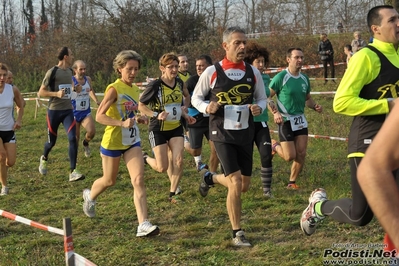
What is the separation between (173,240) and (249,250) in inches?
33.3

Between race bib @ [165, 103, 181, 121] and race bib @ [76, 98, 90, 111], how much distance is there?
3.64 meters

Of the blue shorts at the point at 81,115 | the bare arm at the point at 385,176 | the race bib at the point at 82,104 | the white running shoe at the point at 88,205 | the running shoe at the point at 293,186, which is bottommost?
the running shoe at the point at 293,186

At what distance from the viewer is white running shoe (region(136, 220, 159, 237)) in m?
5.53

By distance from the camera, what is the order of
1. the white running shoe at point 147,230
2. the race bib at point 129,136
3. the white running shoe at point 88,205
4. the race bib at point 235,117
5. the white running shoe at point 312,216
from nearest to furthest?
1. the white running shoe at point 312,216
2. the race bib at point 235,117
3. the white running shoe at point 147,230
4. the race bib at point 129,136
5. the white running shoe at point 88,205

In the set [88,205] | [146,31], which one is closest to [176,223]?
[88,205]

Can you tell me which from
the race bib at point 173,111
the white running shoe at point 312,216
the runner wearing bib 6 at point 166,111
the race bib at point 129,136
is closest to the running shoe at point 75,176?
the runner wearing bib 6 at point 166,111

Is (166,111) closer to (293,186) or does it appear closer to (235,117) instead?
(235,117)

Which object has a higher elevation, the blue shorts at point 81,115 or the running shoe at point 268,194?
the blue shorts at point 81,115

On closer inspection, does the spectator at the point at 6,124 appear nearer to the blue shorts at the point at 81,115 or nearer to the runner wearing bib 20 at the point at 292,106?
the blue shorts at the point at 81,115

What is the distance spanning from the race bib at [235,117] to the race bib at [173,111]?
5.09ft

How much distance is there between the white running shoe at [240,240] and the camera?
5262 millimetres

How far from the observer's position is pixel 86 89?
1032 cm

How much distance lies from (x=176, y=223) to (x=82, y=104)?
4.59m

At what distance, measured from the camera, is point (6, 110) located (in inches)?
302
